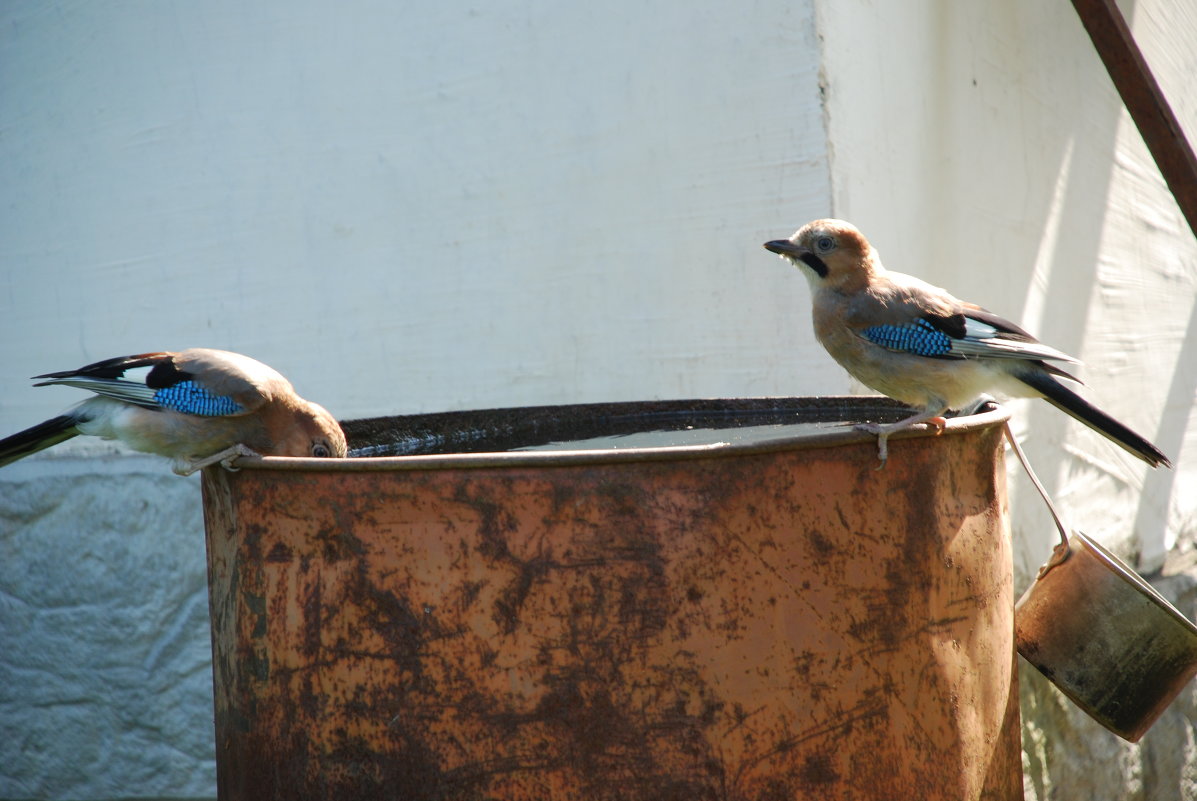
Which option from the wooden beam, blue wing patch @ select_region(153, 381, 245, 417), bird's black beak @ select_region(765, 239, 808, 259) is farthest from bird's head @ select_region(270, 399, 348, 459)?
the wooden beam

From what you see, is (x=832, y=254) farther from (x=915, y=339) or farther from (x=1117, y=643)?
(x=1117, y=643)

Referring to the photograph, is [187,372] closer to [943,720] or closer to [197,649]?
[197,649]

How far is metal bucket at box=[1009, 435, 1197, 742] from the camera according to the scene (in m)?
2.55

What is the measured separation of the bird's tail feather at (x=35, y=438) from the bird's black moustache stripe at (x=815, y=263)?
2.15 meters

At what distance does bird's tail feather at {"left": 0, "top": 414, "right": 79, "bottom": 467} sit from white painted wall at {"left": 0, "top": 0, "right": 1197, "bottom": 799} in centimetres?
102

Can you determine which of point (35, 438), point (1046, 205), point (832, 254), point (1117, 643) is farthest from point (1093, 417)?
point (35, 438)

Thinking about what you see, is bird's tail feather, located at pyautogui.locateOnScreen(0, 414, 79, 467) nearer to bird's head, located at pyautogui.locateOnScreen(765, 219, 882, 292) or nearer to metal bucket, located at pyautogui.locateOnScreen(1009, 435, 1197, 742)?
bird's head, located at pyautogui.locateOnScreen(765, 219, 882, 292)

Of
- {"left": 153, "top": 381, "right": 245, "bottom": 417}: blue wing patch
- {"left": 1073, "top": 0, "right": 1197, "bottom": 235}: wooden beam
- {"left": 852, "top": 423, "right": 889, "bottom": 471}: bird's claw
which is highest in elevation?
{"left": 1073, "top": 0, "right": 1197, "bottom": 235}: wooden beam

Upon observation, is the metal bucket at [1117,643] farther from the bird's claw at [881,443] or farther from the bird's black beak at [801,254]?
the bird's black beak at [801,254]

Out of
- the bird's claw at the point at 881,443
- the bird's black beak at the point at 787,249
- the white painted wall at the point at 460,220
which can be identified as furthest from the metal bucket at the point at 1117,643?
the white painted wall at the point at 460,220

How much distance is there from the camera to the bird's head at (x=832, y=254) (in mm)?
3191

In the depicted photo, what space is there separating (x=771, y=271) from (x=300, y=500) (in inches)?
83.5

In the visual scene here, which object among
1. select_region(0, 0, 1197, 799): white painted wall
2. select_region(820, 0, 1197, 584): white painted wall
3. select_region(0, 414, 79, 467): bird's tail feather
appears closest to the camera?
select_region(0, 414, 79, 467): bird's tail feather

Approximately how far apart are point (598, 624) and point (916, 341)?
57.6 inches
